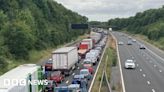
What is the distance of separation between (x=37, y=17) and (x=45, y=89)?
72.0 meters

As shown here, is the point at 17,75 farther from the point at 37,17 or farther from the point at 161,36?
the point at 161,36

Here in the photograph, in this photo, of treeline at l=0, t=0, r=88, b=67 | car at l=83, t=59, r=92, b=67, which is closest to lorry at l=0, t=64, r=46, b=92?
treeline at l=0, t=0, r=88, b=67

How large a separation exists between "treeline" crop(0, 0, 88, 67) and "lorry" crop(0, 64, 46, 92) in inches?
795

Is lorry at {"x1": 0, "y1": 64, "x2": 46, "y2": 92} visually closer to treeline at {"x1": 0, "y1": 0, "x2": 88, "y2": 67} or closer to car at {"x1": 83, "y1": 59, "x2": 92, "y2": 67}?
treeline at {"x1": 0, "y1": 0, "x2": 88, "y2": 67}

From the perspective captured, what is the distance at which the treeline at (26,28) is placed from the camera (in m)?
69.8

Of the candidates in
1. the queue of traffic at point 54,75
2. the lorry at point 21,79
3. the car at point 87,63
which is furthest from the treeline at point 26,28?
the lorry at point 21,79

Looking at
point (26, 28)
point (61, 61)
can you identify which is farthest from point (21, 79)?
point (26, 28)

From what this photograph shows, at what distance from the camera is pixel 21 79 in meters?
27.5

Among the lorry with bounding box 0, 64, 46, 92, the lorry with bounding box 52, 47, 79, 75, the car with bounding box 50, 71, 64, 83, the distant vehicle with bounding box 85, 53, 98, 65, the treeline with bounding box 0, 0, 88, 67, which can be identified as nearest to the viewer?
the lorry with bounding box 0, 64, 46, 92

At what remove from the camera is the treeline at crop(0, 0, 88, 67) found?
6975cm

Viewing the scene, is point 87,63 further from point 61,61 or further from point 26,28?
point 26,28

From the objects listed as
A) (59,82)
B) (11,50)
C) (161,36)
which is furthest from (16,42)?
(161,36)

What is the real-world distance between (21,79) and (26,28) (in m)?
44.8

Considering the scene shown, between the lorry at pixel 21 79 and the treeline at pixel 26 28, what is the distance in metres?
20.2
